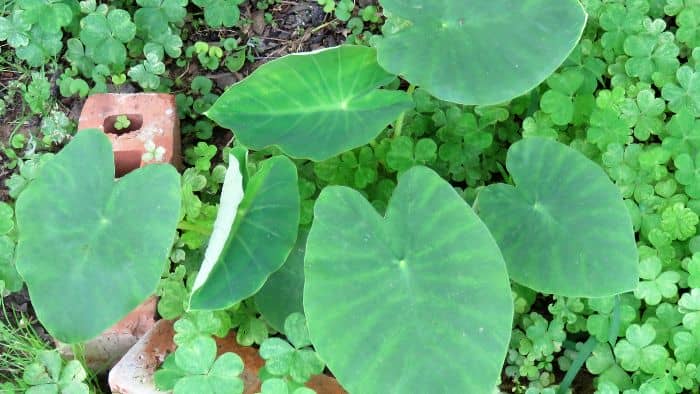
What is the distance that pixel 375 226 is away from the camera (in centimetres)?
131

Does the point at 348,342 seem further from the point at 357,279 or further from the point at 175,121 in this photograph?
the point at 175,121

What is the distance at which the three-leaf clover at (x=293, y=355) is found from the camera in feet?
4.80

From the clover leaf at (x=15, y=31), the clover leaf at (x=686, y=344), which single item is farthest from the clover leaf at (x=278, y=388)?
the clover leaf at (x=15, y=31)

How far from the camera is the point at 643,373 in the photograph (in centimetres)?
157

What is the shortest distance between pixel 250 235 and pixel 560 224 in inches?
25.2

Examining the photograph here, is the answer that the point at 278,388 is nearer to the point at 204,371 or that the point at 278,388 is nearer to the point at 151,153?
the point at 204,371

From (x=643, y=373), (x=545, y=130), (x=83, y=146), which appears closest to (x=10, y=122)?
(x=83, y=146)

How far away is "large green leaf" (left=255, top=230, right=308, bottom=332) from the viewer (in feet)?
5.17

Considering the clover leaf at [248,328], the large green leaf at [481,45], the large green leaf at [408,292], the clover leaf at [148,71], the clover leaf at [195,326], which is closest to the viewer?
the large green leaf at [408,292]

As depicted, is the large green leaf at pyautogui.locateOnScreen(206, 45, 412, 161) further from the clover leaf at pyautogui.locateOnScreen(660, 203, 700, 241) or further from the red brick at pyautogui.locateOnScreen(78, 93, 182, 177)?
the clover leaf at pyautogui.locateOnScreen(660, 203, 700, 241)

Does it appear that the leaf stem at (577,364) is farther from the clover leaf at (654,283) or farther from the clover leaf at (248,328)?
the clover leaf at (248,328)

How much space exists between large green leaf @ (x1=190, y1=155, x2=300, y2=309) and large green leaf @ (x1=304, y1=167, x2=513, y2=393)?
0.18 metres

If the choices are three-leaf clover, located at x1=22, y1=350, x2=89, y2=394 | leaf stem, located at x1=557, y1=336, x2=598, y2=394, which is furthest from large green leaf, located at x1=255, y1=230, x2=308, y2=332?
leaf stem, located at x1=557, y1=336, x2=598, y2=394

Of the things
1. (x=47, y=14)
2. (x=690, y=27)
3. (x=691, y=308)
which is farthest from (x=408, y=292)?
(x=47, y=14)
